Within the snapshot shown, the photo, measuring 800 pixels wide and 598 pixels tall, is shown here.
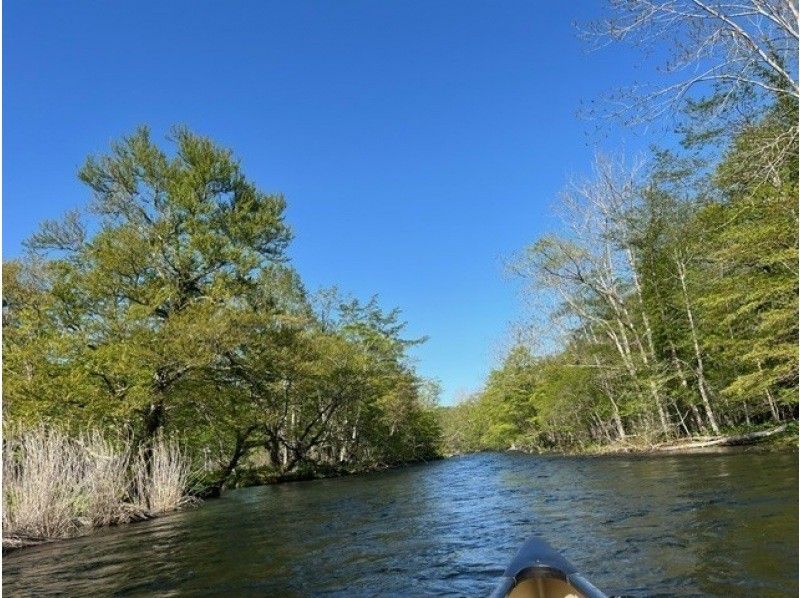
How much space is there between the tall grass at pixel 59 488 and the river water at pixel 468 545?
2.14 feet

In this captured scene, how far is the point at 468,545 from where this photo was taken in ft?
25.8

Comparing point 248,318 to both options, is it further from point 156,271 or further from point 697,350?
point 697,350

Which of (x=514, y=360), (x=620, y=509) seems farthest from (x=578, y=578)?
(x=514, y=360)

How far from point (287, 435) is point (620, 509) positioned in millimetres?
27573

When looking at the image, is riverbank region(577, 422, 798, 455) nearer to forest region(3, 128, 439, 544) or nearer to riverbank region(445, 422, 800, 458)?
riverbank region(445, 422, 800, 458)

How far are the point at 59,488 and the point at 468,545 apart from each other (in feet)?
27.0

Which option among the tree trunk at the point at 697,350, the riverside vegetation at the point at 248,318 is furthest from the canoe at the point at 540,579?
the tree trunk at the point at 697,350

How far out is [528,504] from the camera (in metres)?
11.5

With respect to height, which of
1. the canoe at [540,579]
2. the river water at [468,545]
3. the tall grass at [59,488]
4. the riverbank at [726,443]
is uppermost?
the tall grass at [59,488]

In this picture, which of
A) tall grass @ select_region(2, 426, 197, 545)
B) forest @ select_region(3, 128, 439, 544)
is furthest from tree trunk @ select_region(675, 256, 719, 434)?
tall grass @ select_region(2, 426, 197, 545)

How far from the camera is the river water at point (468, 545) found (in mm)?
5660

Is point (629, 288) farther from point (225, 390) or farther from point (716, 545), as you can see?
point (716, 545)

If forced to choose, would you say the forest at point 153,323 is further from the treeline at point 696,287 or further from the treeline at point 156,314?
the treeline at point 696,287

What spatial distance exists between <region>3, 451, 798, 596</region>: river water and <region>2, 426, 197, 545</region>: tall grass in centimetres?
65
